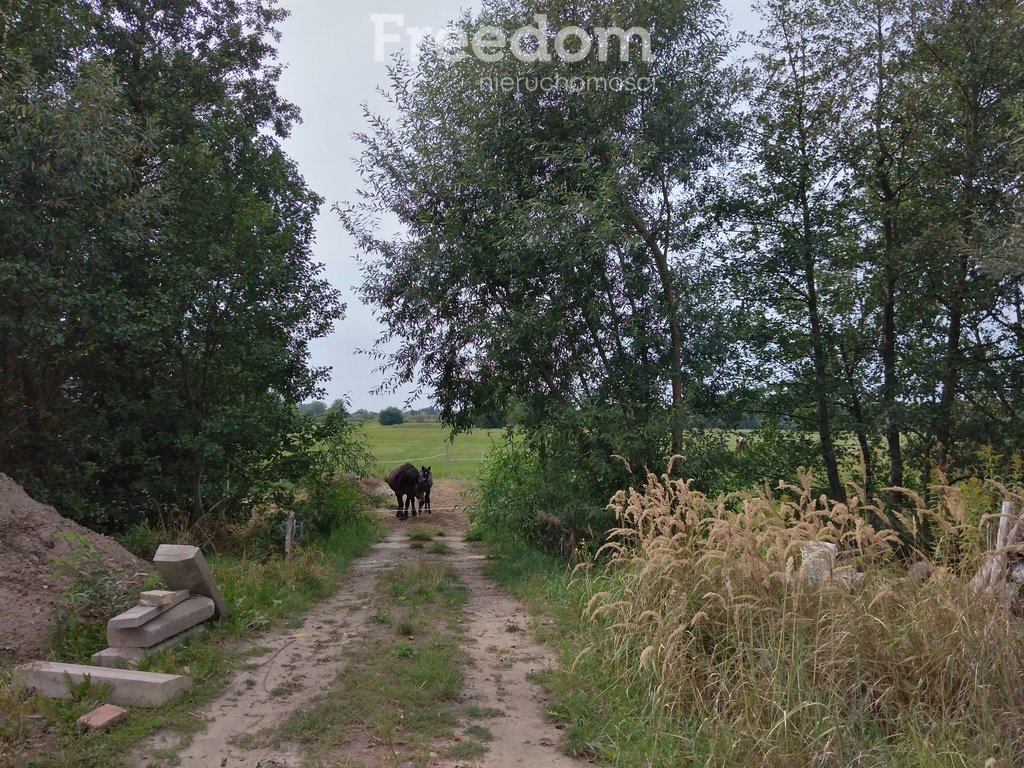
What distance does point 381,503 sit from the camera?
1454 cm

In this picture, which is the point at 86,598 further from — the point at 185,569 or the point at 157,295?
the point at 157,295

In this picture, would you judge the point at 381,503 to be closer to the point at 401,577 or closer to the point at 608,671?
the point at 401,577

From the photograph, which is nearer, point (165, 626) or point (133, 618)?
point (133, 618)

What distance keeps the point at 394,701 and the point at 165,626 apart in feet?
5.98

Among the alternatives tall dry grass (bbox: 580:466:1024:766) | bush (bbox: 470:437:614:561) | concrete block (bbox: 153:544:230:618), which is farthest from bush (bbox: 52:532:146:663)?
bush (bbox: 470:437:614:561)

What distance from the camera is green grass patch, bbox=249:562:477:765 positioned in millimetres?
3738

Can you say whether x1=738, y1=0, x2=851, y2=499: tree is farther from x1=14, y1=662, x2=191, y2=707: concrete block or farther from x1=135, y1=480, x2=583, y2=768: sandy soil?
x1=14, y1=662, x2=191, y2=707: concrete block

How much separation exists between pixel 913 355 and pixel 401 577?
7804mm

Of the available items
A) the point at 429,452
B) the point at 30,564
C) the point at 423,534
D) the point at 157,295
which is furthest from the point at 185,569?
the point at 429,452

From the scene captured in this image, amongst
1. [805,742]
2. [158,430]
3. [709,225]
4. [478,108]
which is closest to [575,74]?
[478,108]

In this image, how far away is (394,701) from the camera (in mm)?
4270

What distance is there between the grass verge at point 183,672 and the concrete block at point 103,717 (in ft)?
0.13

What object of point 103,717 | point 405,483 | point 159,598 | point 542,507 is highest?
point 542,507

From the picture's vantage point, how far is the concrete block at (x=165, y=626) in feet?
15.4
